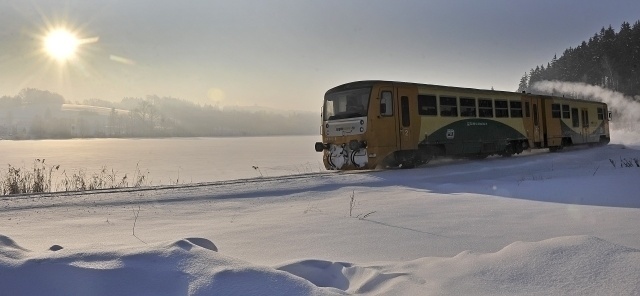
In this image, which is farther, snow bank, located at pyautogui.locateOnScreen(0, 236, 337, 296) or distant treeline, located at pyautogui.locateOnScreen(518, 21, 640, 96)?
distant treeline, located at pyautogui.locateOnScreen(518, 21, 640, 96)

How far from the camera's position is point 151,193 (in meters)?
8.88

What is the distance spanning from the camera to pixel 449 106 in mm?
15336

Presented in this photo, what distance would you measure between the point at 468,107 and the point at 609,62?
210 ft

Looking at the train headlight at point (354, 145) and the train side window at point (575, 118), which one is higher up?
the train side window at point (575, 118)

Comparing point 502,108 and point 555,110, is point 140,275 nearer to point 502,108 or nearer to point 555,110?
point 502,108

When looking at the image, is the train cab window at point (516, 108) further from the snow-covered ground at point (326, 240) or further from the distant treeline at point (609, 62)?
the distant treeline at point (609, 62)

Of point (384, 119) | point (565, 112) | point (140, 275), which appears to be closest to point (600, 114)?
point (565, 112)

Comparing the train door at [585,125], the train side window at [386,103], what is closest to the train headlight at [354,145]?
the train side window at [386,103]

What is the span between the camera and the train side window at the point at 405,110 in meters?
13.8

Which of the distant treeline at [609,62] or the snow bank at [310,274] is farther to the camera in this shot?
the distant treeline at [609,62]

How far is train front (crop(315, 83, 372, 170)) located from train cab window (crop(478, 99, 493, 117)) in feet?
18.5

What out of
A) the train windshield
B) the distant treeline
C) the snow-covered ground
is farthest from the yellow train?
the distant treeline

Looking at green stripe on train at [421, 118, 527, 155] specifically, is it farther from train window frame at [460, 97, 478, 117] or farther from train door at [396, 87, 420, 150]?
train door at [396, 87, 420, 150]

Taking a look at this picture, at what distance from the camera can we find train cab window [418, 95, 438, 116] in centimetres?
1434
